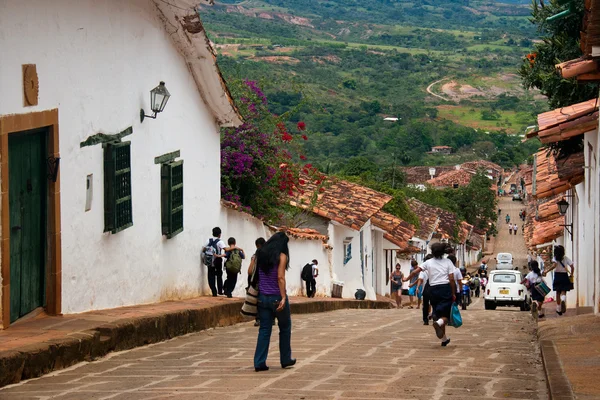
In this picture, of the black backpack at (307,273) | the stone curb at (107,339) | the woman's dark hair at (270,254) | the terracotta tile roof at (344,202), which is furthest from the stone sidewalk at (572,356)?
the terracotta tile roof at (344,202)

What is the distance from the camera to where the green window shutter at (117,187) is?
12.4 metres

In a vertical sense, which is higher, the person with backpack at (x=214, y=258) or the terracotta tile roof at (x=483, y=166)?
the terracotta tile roof at (x=483, y=166)

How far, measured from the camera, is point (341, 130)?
12775 cm

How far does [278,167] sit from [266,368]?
11423mm

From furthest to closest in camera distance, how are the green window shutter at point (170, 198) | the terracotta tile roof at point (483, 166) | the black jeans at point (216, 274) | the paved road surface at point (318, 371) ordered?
the terracotta tile roof at point (483, 166) < the black jeans at point (216, 274) < the green window shutter at point (170, 198) < the paved road surface at point (318, 371)

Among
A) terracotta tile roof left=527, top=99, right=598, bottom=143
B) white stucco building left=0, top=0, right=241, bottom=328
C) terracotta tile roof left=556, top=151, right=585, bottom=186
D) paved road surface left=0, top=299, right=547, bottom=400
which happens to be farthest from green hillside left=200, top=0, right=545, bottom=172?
paved road surface left=0, top=299, right=547, bottom=400

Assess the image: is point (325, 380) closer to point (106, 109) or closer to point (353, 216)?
point (106, 109)

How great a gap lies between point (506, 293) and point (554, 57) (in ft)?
57.9

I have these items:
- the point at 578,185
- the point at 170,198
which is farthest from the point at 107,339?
the point at 578,185

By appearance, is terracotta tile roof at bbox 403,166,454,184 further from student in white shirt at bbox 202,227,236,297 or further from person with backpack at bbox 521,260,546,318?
student in white shirt at bbox 202,227,236,297

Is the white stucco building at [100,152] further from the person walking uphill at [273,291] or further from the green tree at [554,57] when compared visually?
the green tree at [554,57]

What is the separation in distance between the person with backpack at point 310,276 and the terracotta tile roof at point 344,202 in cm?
155

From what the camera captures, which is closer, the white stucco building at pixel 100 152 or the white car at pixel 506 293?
the white stucco building at pixel 100 152

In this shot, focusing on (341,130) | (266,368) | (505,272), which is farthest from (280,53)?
(266,368)
